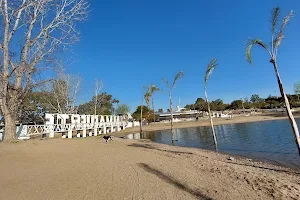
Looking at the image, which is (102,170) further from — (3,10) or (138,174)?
(3,10)

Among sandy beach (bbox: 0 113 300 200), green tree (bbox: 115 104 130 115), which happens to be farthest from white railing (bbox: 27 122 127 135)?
green tree (bbox: 115 104 130 115)

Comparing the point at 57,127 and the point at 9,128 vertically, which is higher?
the point at 57,127

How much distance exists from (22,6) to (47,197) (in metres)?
13.5

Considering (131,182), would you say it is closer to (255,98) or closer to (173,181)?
(173,181)


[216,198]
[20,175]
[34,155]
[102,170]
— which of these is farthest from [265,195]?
[34,155]

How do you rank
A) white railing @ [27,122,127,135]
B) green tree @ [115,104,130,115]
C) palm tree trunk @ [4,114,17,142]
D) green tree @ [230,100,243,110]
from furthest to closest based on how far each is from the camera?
green tree @ [230,100,243,110], green tree @ [115,104,130,115], white railing @ [27,122,127,135], palm tree trunk @ [4,114,17,142]

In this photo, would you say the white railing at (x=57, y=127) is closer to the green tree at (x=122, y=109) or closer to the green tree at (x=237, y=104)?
the green tree at (x=122, y=109)

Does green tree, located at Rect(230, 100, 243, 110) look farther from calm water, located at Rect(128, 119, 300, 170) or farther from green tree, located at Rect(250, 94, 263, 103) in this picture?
calm water, located at Rect(128, 119, 300, 170)

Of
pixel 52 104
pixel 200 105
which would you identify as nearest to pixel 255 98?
pixel 200 105

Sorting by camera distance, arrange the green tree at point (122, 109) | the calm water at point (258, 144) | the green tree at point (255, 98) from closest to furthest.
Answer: the calm water at point (258, 144), the green tree at point (122, 109), the green tree at point (255, 98)

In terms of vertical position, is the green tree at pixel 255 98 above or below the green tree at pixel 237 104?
above

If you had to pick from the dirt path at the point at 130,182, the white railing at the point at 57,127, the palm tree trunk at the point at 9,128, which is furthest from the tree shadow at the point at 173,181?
the white railing at the point at 57,127

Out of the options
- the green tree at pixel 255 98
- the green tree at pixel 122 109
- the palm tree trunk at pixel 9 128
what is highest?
the green tree at pixel 255 98

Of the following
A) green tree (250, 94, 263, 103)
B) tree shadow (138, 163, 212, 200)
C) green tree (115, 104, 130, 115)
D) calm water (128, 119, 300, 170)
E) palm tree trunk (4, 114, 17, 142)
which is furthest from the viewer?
green tree (250, 94, 263, 103)
